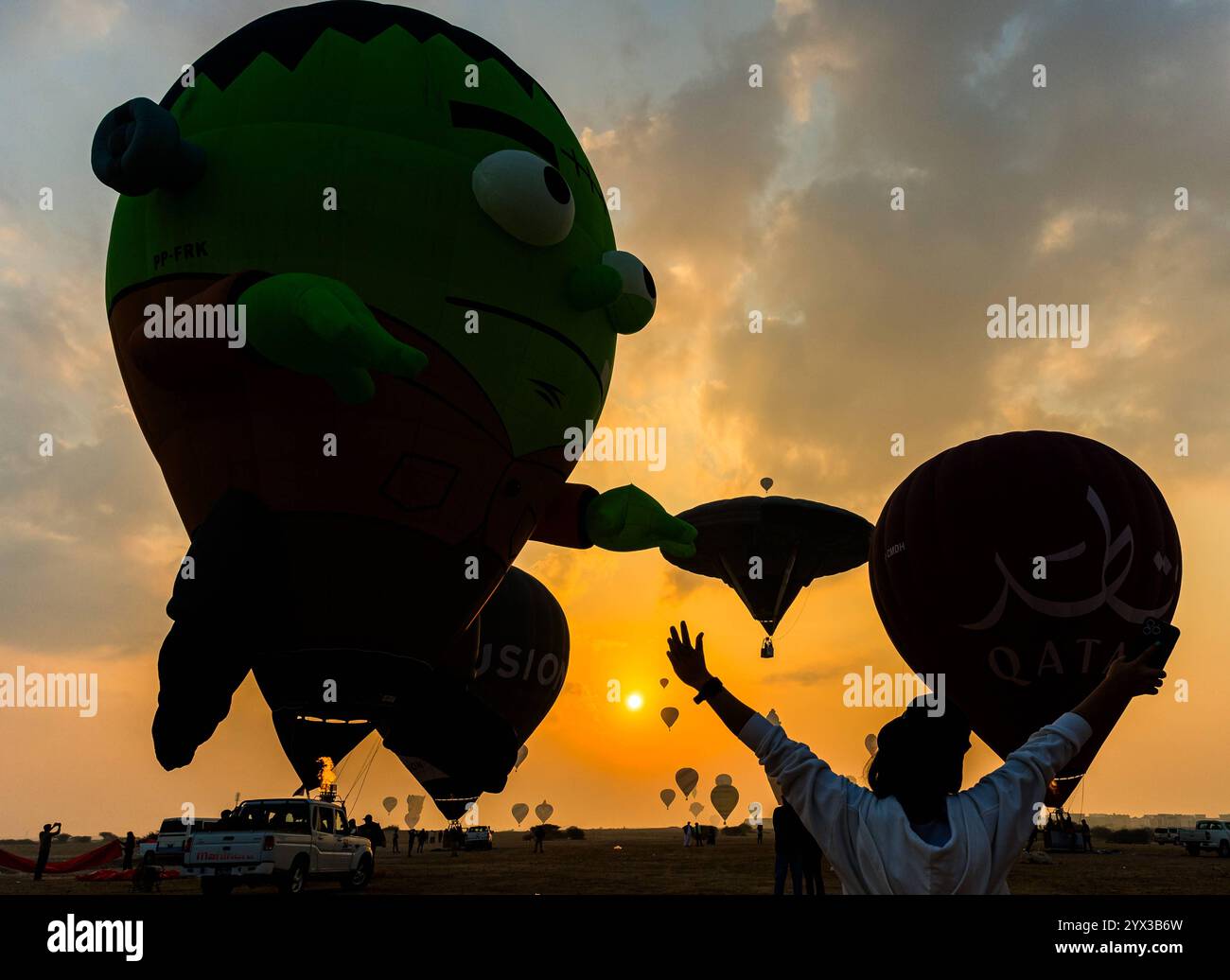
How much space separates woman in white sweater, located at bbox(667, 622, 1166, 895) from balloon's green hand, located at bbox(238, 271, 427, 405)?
22.4 feet

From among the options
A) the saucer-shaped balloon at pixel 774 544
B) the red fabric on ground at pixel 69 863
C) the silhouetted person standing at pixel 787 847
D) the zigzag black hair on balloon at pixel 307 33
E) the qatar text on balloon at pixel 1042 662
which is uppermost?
the zigzag black hair on balloon at pixel 307 33

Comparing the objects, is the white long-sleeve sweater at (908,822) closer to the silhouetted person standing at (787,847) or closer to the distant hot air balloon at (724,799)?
the silhouetted person standing at (787,847)

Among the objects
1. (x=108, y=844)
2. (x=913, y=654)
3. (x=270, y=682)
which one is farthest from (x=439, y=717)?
(x=108, y=844)

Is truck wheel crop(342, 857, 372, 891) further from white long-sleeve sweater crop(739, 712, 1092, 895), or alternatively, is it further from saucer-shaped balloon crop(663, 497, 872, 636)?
white long-sleeve sweater crop(739, 712, 1092, 895)

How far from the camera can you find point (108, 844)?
29297 millimetres

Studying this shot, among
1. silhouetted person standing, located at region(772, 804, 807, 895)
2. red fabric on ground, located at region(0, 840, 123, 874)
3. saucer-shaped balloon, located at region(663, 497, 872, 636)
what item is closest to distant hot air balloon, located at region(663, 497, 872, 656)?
saucer-shaped balloon, located at region(663, 497, 872, 636)

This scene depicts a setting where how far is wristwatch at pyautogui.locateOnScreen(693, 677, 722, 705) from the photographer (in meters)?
2.82

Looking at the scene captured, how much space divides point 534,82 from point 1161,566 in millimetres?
14260

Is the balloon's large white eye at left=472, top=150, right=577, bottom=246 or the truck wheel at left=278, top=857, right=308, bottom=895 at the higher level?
the balloon's large white eye at left=472, top=150, right=577, bottom=246

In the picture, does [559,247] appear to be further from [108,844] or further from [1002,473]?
[108,844]

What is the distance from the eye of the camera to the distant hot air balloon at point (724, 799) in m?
78.1

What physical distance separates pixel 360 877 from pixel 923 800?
16645 millimetres

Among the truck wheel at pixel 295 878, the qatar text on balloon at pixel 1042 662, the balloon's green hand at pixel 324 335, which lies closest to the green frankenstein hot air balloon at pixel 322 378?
the balloon's green hand at pixel 324 335

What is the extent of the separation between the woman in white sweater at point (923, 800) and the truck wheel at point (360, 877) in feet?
52.1
